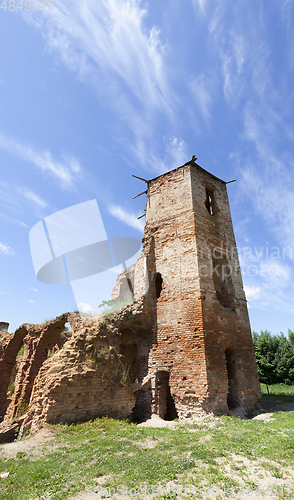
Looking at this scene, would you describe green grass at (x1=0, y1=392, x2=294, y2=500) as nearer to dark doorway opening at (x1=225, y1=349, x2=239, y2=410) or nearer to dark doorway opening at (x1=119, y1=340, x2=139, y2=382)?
dark doorway opening at (x1=225, y1=349, x2=239, y2=410)

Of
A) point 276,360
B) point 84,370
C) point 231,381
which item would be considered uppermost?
point 276,360

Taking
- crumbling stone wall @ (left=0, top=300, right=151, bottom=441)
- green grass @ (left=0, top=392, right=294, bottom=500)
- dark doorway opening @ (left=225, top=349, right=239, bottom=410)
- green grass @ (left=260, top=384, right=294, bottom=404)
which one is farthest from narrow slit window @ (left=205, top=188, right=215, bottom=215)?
green grass @ (left=260, top=384, right=294, bottom=404)

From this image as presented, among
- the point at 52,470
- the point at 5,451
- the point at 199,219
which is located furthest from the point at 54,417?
the point at 199,219

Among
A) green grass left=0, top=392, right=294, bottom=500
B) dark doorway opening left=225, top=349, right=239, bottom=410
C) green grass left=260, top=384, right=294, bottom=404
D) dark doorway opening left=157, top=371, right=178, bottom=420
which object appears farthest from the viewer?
green grass left=260, top=384, right=294, bottom=404

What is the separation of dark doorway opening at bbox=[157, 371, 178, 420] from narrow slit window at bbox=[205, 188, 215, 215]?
7447mm

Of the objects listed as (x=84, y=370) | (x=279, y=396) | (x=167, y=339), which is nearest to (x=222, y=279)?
(x=167, y=339)

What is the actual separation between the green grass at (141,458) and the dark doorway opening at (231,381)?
7.03 feet

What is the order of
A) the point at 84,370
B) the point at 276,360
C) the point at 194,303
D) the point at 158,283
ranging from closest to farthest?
1. the point at 84,370
2. the point at 194,303
3. the point at 158,283
4. the point at 276,360

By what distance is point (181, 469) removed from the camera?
4.56 metres

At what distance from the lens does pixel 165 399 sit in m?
9.48

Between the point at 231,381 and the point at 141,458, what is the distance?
6014mm

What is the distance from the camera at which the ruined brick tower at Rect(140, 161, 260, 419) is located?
8844mm

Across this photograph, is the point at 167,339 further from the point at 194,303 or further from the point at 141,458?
the point at 141,458

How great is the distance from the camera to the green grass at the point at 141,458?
13.7 feet
